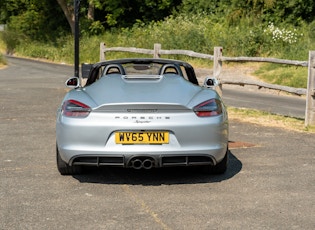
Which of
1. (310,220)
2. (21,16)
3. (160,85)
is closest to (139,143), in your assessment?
(160,85)

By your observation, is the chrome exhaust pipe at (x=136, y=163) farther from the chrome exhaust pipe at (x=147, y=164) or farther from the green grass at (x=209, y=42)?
the green grass at (x=209, y=42)

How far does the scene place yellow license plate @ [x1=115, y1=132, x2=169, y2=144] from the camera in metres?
5.12

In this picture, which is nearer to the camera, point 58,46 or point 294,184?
point 294,184

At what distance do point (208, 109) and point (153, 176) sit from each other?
1.01 m

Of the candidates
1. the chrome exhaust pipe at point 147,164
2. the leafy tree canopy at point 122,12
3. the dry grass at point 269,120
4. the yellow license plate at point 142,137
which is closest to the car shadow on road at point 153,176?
the chrome exhaust pipe at point 147,164

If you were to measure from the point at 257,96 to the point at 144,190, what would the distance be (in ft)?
38.7

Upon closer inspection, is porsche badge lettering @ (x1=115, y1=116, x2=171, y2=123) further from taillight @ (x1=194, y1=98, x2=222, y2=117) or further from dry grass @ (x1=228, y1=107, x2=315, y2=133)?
dry grass @ (x1=228, y1=107, x2=315, y2=133)

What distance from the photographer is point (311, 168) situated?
6.19 metres

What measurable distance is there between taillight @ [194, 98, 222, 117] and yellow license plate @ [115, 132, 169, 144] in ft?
1.32

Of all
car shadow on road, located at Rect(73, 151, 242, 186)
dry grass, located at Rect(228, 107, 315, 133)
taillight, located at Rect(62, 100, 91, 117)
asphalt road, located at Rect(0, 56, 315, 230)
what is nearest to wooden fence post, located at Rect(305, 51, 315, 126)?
dry grass, located at Rect(228, 107, 315, 133)

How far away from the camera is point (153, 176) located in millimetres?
5824

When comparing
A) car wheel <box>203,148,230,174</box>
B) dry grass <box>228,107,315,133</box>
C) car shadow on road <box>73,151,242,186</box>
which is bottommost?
dry grass <box>228,107,315,133</box>

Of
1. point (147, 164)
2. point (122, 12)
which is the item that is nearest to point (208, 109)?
point (147, 164)

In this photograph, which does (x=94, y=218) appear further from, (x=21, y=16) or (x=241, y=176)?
(x=21, y=16)
